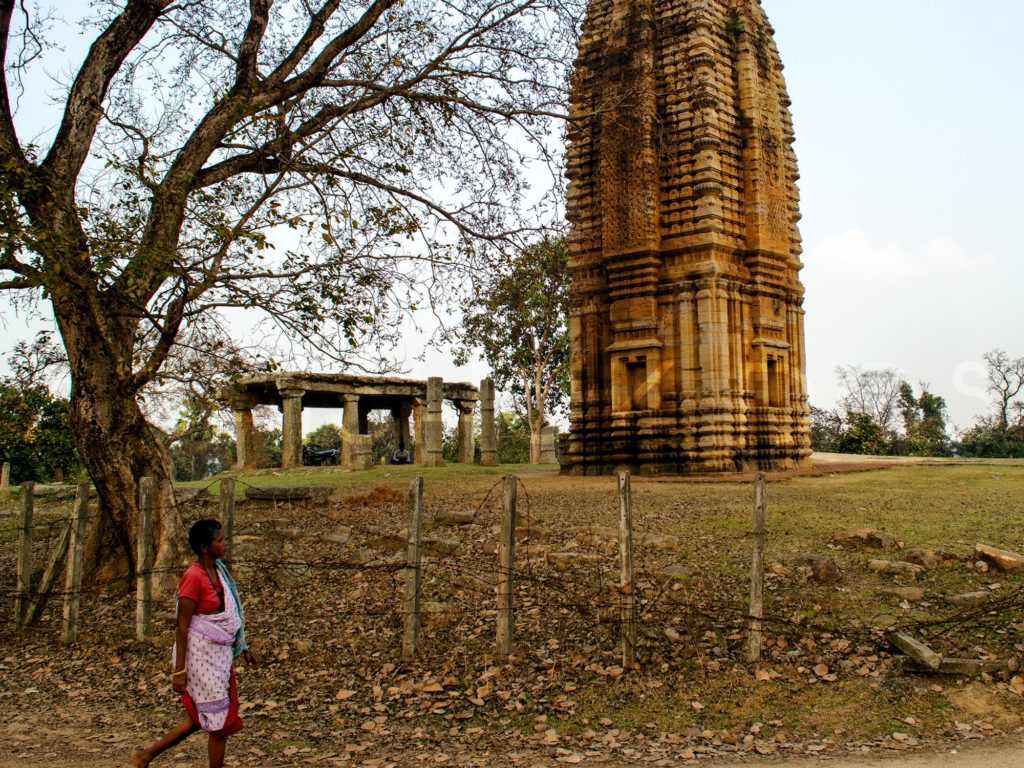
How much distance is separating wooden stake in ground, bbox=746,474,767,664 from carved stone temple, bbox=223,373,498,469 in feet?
58.3

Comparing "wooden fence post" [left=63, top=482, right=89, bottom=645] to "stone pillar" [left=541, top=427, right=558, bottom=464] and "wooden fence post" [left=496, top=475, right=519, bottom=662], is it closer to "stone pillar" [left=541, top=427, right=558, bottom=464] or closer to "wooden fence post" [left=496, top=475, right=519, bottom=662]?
"wooden fence post" [left=496, top=475, right=519, bottom=662]

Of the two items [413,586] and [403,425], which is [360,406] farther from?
Answer: [413,586]

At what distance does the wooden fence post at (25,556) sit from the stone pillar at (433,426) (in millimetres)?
17138

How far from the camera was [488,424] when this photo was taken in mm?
27031

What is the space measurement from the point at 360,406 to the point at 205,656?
28.4 metres

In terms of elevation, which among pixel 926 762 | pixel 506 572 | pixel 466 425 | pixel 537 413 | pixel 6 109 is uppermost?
pixel 6 109

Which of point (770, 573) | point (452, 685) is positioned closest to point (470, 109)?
point (770, 573)

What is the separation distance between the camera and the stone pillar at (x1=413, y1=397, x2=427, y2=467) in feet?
90.1

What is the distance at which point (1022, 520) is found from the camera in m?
10.4

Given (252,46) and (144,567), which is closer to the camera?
(144,567)

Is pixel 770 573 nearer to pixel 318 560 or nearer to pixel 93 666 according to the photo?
pixel 318 560

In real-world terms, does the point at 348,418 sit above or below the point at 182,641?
above

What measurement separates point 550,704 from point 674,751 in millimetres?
1058

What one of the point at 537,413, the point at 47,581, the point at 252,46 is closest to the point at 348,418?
the point at 537,413
